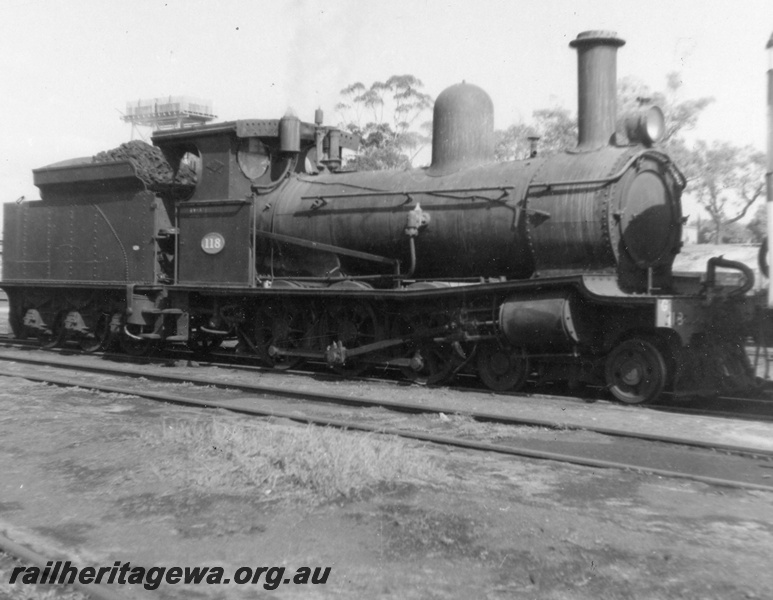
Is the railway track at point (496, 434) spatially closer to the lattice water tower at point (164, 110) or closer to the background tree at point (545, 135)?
the background tree at point (545, 135)

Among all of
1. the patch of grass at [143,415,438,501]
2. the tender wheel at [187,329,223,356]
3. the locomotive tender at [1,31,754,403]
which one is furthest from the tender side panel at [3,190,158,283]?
the patch of grass at [143,415,438,501]

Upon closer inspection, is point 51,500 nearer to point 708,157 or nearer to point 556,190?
point 556,190

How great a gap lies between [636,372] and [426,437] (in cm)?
280

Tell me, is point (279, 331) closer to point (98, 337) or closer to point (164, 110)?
point (98, 337)

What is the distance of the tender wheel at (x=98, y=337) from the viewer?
1312 centimetres

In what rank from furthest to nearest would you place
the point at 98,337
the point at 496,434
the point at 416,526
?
the point at 98,337 < the point at 496,434 < the point at 416,526

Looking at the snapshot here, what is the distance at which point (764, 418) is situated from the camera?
24.8 feet

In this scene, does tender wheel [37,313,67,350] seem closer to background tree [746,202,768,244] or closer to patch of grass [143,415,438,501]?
patch of grass [143,415,438,501]

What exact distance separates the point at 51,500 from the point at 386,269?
610 centimetres

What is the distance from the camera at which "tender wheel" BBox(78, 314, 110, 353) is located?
43.0 ft

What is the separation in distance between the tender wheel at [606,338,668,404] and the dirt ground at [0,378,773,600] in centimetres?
278

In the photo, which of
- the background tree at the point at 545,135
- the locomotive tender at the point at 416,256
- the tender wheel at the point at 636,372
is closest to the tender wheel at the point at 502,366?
the locomotive tender at the point at 416,256

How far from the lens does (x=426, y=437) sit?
21.5ft

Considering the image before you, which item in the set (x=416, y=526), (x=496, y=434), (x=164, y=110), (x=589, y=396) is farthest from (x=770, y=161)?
(x=164, y=110)
